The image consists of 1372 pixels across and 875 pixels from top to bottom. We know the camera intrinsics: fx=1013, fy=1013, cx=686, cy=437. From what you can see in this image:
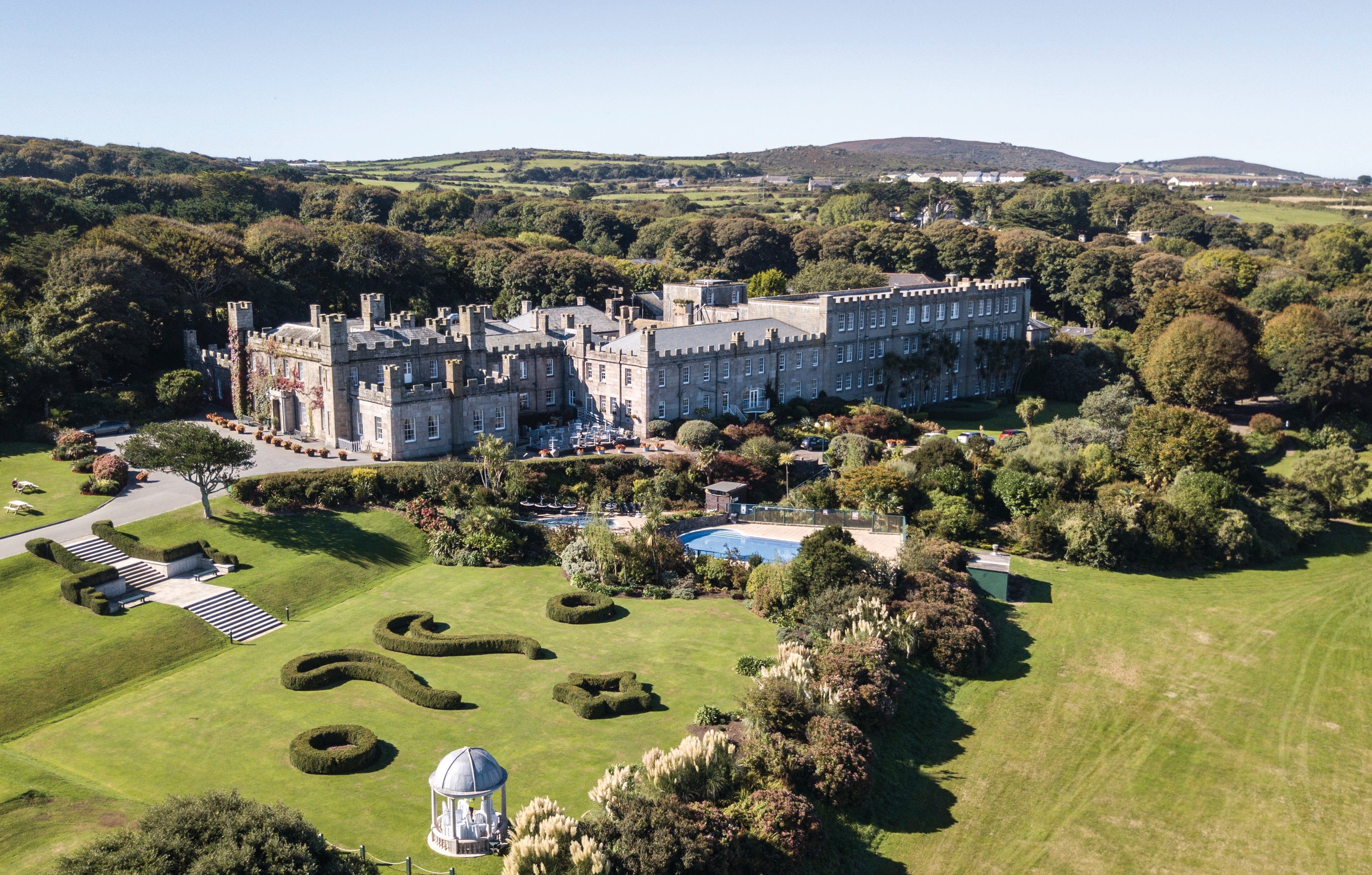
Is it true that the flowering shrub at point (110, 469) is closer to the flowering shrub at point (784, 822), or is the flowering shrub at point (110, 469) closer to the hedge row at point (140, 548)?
the hedge row at point (140, 548)

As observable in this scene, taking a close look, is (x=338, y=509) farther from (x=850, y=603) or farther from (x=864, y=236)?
(x=864, y=236)

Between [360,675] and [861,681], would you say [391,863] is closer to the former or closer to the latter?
[360,675]

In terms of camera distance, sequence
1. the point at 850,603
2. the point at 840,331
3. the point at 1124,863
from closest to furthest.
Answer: the point at 1124,863 → the point at 850,603 → the point at 840,331

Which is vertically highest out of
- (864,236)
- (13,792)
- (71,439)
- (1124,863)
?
(864,236)

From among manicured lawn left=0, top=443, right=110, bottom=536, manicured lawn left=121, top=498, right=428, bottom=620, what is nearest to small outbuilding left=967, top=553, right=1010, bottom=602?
manicured lawn left=121, top=498, right=428, bottom=620

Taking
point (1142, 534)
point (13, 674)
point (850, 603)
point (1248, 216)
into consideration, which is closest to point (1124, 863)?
point (850, 603)

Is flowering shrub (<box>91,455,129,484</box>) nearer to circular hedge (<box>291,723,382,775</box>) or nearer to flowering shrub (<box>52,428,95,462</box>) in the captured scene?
flowering shrub (<box>52,428,95,462</box>)

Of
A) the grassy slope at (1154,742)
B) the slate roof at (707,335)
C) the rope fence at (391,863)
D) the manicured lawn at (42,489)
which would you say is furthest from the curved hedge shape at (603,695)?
the slate roof at (707,335)

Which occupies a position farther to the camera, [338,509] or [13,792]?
[338,509]
